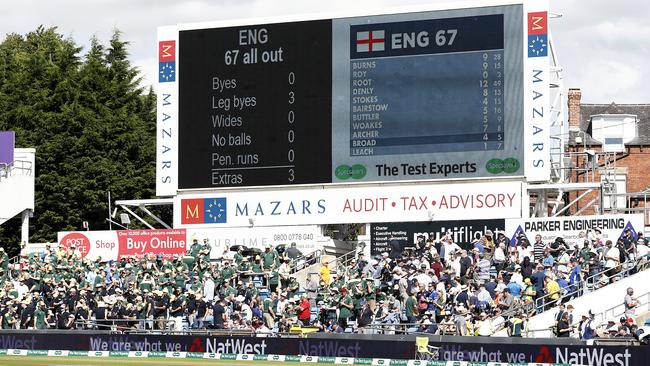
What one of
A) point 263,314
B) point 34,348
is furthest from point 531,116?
point 34,348

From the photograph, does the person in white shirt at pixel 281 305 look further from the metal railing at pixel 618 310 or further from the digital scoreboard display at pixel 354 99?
the metal railing at pixel 618 310

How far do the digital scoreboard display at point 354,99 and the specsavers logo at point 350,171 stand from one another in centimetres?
3

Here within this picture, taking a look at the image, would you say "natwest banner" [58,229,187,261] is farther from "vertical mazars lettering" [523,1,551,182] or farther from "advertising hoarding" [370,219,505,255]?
"vertical mazars lettering" [523,1,551,182]

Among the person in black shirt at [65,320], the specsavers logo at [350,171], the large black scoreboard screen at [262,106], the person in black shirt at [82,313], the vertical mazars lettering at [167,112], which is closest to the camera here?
the person in black shirt at [65,320]

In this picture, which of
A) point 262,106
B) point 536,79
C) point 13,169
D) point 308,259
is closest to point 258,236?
point 308,259

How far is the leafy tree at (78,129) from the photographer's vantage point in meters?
57.6

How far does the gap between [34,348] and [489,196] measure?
12767 millimetres

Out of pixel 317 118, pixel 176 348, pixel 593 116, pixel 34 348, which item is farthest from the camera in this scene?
pixel 593 116

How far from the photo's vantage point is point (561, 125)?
120 ft

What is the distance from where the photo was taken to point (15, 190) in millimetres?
46281

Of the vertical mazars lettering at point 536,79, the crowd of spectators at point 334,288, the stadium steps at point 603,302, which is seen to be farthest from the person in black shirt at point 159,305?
the vertical mazars lettering at point 536,79

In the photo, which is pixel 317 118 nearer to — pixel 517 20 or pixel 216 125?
pixel 216 125

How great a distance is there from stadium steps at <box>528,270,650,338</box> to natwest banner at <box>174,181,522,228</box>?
488 cm

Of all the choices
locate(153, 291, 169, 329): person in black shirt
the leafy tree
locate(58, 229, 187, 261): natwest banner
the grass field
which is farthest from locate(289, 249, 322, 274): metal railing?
the leafy tree
